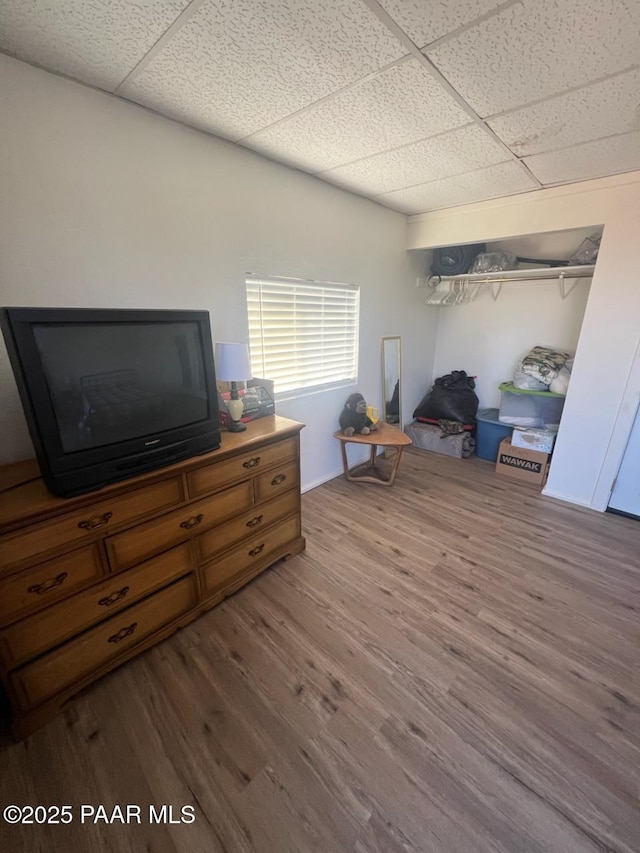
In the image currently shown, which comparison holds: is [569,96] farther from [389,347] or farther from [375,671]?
[375,671]

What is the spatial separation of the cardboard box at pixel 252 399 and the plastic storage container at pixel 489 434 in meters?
2.47

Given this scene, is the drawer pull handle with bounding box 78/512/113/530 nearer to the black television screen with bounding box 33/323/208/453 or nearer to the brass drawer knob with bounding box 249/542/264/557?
the black television screen with bounding box 33/323/208/453

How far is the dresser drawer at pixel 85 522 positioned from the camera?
3.65ft

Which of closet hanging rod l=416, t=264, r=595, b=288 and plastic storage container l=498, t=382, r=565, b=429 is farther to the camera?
plastic storage container l=498, t=382, r=565, b=429

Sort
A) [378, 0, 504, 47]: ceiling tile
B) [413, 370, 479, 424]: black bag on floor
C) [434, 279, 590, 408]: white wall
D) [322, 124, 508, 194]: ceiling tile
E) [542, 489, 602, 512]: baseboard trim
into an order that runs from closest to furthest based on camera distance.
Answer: [378, 0, 504, 47]: ceiling tile → [322, 124, 508, 194]: ceiling tile → [542, 489, 602, 512]: baseboard trim → [434, 279, 590, 408]: white wall → [413, 370, 479, 424]: black bag on floor

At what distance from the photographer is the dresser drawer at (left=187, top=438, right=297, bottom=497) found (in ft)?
5.16

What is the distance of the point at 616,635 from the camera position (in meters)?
1.67

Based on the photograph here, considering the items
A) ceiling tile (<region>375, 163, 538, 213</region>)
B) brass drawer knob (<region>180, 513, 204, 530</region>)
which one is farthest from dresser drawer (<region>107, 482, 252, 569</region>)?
ceiling tile (<region>375, 163, 538, 213</region>)

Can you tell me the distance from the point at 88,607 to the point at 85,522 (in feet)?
1.18

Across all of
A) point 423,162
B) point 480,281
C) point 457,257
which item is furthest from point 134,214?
point 480,281

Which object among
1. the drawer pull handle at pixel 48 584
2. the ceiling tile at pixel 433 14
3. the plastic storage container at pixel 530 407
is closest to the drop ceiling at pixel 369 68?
the ceiling tile at pixel 433 14

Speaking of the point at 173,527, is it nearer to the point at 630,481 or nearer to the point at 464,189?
the point at 464,189

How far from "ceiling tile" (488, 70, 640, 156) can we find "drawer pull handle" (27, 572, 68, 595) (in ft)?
8.97

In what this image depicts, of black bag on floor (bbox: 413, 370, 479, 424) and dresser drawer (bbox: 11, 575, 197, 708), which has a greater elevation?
black bag on floor (bbox: 413, 370, 479, 424)
